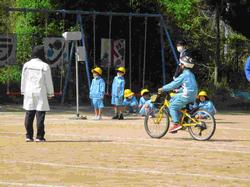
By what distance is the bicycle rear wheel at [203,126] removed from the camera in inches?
591

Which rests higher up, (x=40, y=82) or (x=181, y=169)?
(x=40, y=82)

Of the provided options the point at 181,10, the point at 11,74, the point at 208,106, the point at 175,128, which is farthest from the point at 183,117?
the point at 181,10

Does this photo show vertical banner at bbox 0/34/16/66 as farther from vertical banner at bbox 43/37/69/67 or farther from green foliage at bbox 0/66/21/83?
green foliage at bbox 0/66/21/83

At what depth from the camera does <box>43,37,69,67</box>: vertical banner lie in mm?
28734

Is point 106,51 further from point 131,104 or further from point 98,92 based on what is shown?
point 98,92

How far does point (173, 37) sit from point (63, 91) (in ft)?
27.8

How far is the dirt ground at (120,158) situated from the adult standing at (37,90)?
0.46m

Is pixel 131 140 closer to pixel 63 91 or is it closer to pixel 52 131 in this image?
pixel 52 131

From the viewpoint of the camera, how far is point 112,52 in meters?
29.3

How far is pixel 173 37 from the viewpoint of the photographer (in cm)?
3547

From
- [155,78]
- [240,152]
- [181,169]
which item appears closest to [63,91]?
[155,78]

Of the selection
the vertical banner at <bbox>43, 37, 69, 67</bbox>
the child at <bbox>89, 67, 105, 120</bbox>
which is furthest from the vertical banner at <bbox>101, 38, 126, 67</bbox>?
the child at <bbox>89, 67, 105, 120</bbox>

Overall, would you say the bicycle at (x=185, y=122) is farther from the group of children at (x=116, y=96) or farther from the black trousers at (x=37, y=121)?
the group of children at (x=116, y=96)

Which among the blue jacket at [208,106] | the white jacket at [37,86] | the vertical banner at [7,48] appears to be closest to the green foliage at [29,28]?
the vertical banner at [7,48]
